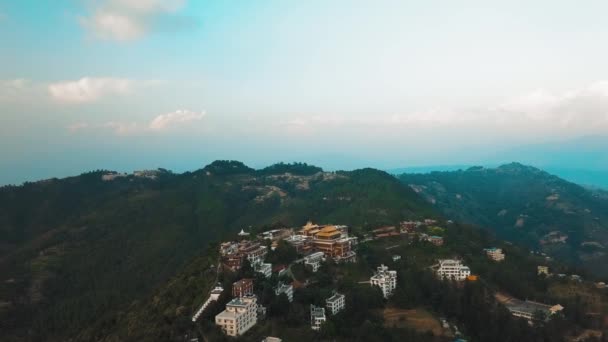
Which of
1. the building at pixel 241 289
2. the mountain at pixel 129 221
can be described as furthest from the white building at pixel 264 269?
the mountain at pixel 129 221

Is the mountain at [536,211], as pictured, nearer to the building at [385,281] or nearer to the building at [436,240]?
the building at [436,240]

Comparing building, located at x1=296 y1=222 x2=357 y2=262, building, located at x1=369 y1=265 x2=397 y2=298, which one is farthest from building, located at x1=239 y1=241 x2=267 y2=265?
building, located at x1=369 y1=265 x2=397 y2=298

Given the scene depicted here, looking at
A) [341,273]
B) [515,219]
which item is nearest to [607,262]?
[515,219]

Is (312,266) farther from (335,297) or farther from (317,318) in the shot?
(317,318)

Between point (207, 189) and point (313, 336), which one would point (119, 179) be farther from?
point (313, 336)

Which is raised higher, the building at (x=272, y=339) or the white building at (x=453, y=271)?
the building at (x=272, y=339)

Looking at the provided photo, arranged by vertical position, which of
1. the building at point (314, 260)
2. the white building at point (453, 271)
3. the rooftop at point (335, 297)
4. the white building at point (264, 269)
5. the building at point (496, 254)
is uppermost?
the white building at point (264, 269)

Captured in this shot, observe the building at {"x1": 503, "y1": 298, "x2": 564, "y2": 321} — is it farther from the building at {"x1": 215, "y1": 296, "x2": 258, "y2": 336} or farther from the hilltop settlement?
the building at {"x1": 215, "y1": 296, "x2": 258, "y2": 336}

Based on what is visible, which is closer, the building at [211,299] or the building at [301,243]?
the building at [211,299]

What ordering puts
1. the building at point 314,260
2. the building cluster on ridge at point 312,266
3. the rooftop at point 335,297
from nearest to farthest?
1. the building cluster on ridge at point 312,266
2. the rooftop at point 335,297
3. the building at point 314,260
